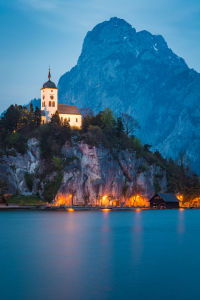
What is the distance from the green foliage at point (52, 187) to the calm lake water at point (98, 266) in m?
51.4

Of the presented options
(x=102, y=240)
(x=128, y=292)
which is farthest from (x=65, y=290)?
Answer: (x=102, y=240)

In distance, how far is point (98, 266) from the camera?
1195 inches

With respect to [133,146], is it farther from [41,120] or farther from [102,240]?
[102,240]

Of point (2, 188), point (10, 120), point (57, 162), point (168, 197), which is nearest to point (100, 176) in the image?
point (57, 162)

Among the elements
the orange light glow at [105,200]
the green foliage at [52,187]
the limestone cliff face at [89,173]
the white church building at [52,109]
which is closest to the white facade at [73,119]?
the white church building at [52,109]

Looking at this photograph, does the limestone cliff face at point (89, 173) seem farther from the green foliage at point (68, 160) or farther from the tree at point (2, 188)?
the tree at point (2, 188)

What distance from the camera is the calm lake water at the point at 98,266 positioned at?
74.3ft

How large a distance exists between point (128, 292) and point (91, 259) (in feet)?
36.9

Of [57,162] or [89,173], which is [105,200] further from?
[57,162]

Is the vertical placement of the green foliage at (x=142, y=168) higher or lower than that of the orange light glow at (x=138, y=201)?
higher

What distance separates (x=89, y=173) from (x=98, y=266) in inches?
3191

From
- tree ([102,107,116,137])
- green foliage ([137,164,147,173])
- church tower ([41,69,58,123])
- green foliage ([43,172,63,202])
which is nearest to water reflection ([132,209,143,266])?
green foliage ([43,172,63,202])

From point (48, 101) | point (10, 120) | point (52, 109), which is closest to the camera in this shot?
point (10, 120)

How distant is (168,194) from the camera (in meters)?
115
